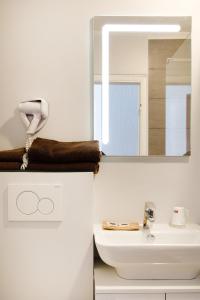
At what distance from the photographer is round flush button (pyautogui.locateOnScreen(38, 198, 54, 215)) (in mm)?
1642

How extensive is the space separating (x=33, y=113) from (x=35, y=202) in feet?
1.73

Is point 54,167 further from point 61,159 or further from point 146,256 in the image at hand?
point 146,256

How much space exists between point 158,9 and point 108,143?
0.89 meters

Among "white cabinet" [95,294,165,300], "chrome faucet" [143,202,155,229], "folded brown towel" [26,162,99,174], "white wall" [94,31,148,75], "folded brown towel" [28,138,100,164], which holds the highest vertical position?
"white wall" [94,31,148,75]

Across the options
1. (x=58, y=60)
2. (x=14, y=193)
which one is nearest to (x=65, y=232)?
(x=14, y=193)

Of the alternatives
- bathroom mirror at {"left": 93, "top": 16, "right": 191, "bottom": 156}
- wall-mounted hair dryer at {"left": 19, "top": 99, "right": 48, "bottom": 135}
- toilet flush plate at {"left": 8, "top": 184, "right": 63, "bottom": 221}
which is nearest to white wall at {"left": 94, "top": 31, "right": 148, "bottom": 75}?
bathroom mirror at {"left": 93, "top": 16, "right": 191, "bottom": 156}

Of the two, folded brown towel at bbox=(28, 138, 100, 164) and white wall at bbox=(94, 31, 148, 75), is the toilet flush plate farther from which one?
white wall at bbox=(94, 31, 148, 75)

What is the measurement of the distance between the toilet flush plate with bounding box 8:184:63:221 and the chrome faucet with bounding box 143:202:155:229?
0.48m

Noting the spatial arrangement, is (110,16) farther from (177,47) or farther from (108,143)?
(108,143)

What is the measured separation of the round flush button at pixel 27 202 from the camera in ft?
5.40

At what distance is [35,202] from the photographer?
64.9 inches

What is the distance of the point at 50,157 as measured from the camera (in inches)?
65.3

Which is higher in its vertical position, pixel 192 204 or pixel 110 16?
pixel 110 16

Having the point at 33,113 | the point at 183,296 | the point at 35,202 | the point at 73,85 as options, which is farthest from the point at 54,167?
the point at 183,296
